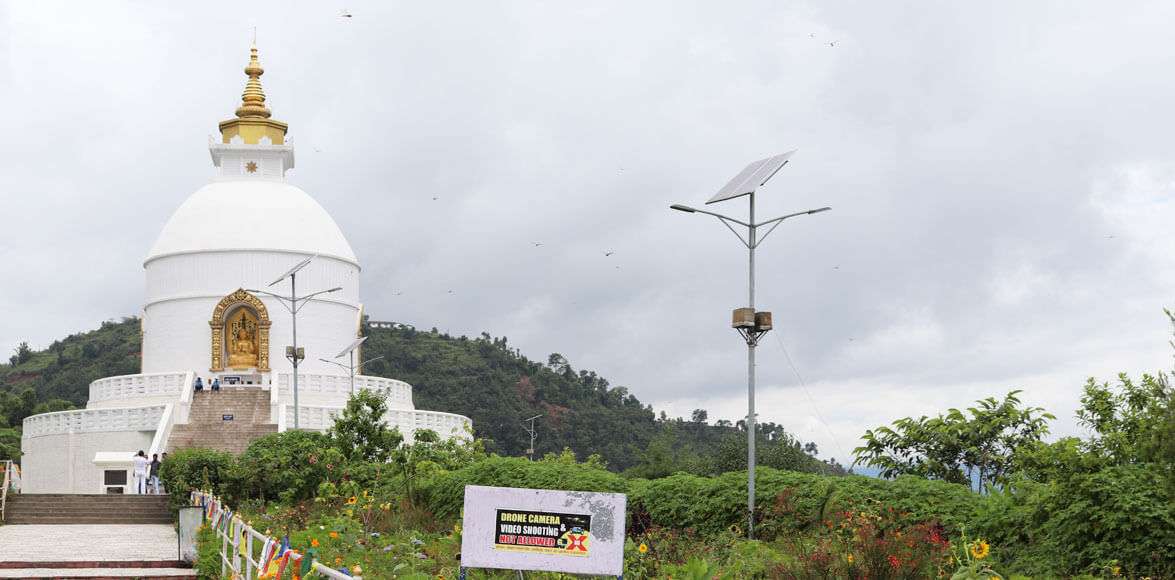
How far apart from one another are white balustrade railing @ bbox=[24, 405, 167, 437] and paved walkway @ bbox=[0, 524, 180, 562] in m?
15.9

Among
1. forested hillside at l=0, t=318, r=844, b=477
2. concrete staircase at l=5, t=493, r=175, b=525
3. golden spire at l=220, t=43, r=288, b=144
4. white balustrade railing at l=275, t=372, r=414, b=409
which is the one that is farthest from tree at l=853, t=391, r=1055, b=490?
forested hillside at l=0, t=318, r=844, b=477

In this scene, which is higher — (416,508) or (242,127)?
(242,127)

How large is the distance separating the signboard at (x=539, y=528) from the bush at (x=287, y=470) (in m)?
15.2

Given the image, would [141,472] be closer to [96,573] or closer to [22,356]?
[96,573]

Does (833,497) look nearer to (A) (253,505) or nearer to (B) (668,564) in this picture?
(B) (668,564)

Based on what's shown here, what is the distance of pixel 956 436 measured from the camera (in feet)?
69.6

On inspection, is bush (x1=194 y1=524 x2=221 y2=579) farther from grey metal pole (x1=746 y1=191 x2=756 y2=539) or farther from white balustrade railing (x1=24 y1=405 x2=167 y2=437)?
white balustrade railing (x1=24 y1=405 x2=167 y2=437)

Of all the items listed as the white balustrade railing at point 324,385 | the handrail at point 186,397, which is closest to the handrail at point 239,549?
the handrail at point 186,397

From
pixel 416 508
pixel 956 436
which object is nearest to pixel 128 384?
pixel 416 508

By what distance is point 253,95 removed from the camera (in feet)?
185

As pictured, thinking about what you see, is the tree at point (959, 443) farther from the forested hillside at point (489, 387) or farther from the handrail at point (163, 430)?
the forested hillside at point (489, 387)

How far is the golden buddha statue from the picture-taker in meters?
50.1

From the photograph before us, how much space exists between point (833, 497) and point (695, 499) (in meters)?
2.40

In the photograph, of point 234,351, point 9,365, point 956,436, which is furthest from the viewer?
point 9,365
